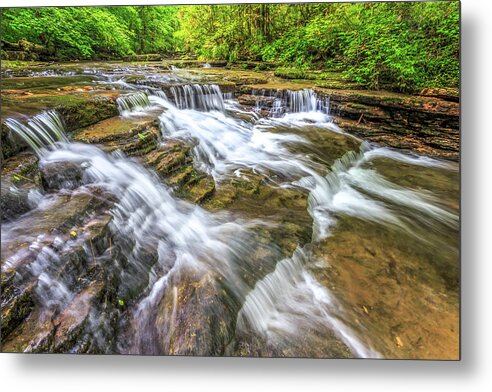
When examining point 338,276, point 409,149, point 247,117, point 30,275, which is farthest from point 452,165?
point 30,275

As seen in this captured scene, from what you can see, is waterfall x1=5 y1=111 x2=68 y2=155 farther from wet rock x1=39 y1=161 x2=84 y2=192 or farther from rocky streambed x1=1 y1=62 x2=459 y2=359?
wet rock x1=39 y1=161 x2=84 y2=192

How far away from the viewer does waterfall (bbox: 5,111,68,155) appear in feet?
6.95

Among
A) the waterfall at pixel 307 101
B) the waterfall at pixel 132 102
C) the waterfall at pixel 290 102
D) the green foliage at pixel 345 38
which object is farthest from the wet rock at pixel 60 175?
the waterfall at pixel 307 101

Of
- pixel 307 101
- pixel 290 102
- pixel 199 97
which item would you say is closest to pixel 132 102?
pixel 199 97

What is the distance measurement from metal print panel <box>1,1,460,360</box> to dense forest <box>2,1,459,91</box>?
0.05 feet

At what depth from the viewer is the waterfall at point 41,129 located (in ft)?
6.95

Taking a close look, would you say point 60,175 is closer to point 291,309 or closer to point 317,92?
point 291,309

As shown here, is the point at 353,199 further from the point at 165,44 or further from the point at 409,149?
the point at 165,44

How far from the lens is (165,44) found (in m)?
2.69

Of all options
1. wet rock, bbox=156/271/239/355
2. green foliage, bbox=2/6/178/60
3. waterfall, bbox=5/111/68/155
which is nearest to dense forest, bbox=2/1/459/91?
green foliage, bbox=2/6/178/60

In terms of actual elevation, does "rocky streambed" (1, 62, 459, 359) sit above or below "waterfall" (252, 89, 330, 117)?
below

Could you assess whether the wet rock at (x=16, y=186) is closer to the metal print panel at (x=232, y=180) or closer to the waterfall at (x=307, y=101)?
the metal print panel at (x=232, y=180)

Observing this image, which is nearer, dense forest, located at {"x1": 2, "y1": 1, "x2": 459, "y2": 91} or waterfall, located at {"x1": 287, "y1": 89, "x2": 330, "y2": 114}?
dense forest, located at {"x1": 2, "y1": 1, "x2": 459, "y2": 91}

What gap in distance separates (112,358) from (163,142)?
163 centimetres
